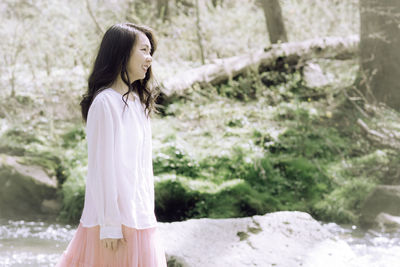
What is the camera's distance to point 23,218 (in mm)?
6254

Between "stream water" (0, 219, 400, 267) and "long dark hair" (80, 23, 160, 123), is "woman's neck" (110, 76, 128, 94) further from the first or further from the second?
"stream water" (0, 219, 400, 267)

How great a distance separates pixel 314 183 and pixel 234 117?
2045mm

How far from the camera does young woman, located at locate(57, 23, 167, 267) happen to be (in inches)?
84.6

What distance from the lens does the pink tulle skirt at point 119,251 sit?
86.0 inches

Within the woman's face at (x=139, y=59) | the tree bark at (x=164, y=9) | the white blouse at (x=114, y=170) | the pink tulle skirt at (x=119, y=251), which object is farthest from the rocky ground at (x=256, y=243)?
the tree bark at (x=164, y=9)

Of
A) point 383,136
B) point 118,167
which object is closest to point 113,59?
point 118,167

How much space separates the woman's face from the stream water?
2.95 meters

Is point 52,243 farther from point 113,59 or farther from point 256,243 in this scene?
point 113,59

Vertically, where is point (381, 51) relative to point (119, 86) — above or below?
above

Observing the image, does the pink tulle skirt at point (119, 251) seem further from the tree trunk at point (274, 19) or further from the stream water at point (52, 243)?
the tree trunk at point (274, 19)

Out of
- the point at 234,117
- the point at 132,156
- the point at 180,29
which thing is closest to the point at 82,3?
the point at 180,29

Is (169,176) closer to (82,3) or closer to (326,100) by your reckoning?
(326,100)

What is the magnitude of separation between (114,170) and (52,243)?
Answer: 3620 millimetres

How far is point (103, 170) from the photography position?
84.6 inches
